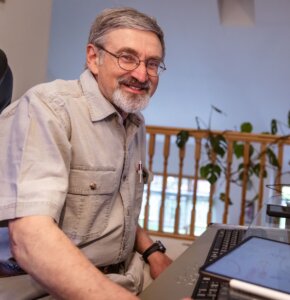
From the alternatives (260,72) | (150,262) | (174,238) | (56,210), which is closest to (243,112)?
(260,72)

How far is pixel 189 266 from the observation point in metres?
0.90

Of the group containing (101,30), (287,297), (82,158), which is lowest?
(287,297)

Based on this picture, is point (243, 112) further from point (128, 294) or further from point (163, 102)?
point (128, 294)

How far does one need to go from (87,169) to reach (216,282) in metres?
0.42

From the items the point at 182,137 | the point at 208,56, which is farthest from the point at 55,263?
the point at 208,56

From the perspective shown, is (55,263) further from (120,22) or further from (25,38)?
(25,38)

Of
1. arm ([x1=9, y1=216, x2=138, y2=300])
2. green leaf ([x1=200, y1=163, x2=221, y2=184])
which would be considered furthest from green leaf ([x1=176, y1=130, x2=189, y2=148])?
arm ([x1=9, y1=216, x2=138, y2=300])

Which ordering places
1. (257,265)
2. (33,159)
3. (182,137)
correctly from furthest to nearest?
(182,137) → (33,159) → (257,265)

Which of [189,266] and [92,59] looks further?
[92,59]

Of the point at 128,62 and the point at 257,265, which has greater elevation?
the point at 128,62

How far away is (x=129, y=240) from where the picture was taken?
3.62 feet

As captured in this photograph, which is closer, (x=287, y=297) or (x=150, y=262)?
(x=287, y=297)

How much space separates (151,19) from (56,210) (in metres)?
0.58

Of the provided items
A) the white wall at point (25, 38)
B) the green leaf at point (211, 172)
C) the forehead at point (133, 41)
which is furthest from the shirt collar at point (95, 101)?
the green leaf at point (211, 172)
